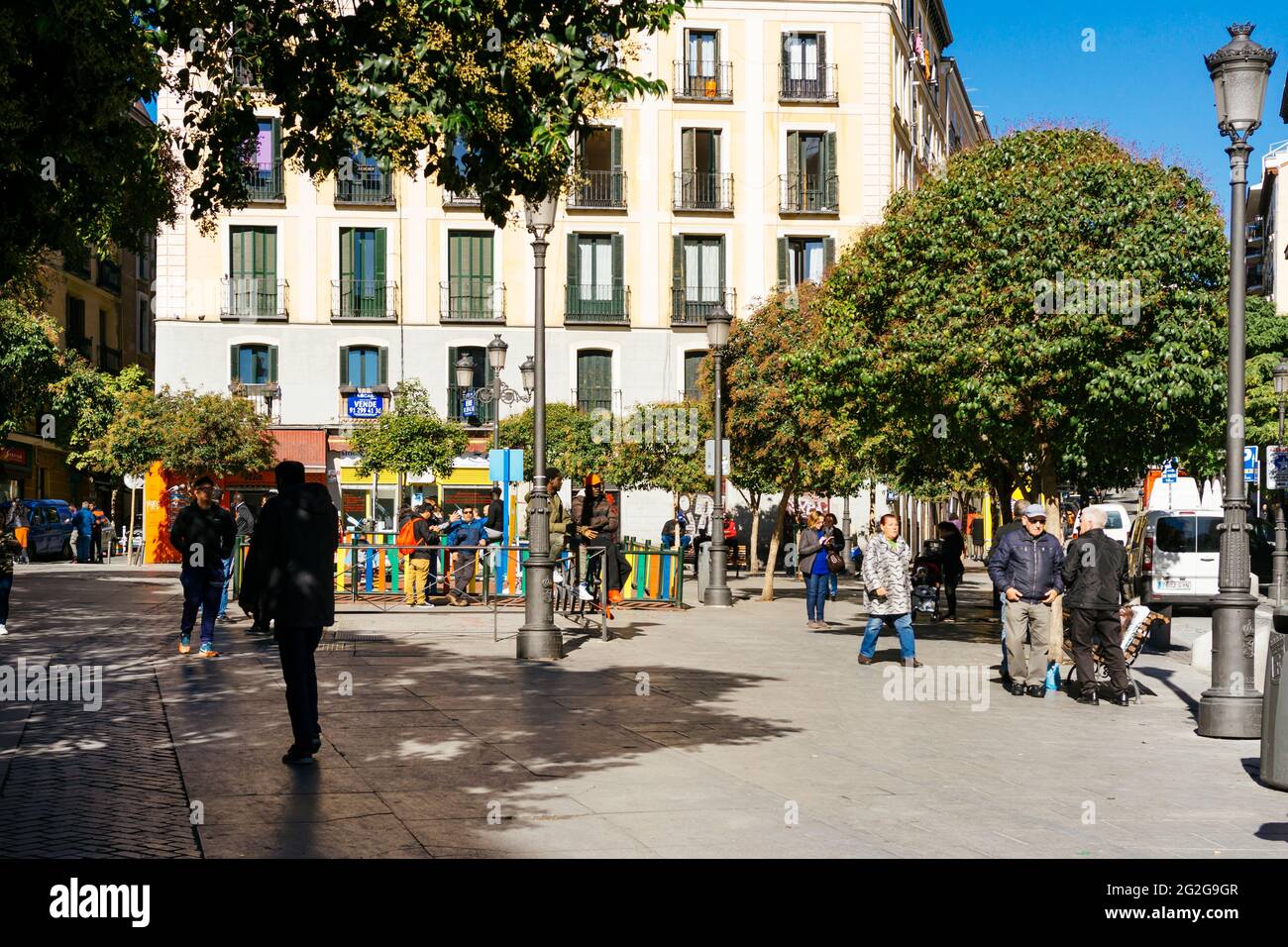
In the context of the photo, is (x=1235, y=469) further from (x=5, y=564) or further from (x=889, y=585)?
(x=5, y=564)

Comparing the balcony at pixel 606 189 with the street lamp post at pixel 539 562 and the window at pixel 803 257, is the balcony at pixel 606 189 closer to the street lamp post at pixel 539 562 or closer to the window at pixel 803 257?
the window at pixel 803 257

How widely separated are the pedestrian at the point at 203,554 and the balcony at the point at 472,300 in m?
27.3

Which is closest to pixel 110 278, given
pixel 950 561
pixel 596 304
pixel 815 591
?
pixel 596 304

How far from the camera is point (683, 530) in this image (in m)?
38.4

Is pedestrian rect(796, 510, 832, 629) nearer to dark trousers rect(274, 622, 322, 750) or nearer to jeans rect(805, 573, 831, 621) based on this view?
jeans rect(805, 573, 831, 621)

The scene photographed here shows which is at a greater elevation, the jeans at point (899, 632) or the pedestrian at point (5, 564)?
the pedestrian at point (5, 564)

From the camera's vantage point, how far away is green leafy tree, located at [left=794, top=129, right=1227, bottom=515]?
53.1 ft

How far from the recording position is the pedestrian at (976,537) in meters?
56.4

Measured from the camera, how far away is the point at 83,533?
134ft

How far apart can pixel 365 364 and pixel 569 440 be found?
6.57m

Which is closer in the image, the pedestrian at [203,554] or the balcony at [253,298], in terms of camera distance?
the pedestrian at [203,554]

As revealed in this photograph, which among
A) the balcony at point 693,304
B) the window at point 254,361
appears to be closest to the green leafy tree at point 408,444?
the window at point 254,361
